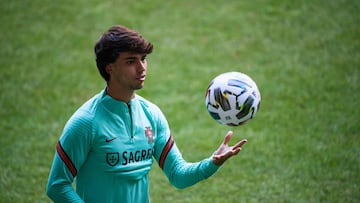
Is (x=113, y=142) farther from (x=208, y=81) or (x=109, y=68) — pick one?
(x=208, y=81)

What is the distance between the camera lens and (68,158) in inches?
138

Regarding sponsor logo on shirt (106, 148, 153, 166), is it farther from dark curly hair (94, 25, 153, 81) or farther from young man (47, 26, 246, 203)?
dark curly hair (94, 25, 153, 81)

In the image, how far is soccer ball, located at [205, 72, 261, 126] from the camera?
4363 millimetres

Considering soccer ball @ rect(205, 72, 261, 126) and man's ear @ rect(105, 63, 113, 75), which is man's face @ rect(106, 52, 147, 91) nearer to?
man's ear @ rect(105, 63, 113, 75)

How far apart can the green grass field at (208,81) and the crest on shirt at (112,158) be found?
9.00ft

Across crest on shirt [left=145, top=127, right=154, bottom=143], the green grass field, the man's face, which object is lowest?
the green grass field

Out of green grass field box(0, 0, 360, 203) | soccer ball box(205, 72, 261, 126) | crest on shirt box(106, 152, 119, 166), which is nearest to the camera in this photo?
crest on shirt box(106, 152, 119, 166)

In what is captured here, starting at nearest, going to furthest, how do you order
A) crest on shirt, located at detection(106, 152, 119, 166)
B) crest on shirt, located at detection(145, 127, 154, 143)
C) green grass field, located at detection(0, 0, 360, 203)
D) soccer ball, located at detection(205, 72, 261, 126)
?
crest on shirt, located at detection(106, 152, 119, 166), crest on shirt, located at detection(145, 127, 154, 143), soccer ball, located at detection(205, 72, 261, 126), green grass field, located at detection(0, 0, 360, 203)

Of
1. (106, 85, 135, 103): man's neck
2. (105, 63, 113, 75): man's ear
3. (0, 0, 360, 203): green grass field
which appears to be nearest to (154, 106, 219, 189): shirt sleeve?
(106, 85, 135, 103): man's neck

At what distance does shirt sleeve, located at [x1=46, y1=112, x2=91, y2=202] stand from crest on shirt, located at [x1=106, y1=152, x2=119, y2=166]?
0.19 metres

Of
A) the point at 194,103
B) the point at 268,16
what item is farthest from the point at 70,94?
the point at 268,16

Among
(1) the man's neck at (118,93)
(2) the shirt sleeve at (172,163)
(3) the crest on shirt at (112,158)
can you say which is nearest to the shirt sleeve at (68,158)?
(3) the crest on shirt at (112,158)

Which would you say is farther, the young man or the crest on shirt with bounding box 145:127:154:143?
the crest on shirt with bounding box 145:127:154:143

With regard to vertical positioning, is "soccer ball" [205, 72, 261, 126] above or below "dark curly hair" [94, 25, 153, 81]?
below
